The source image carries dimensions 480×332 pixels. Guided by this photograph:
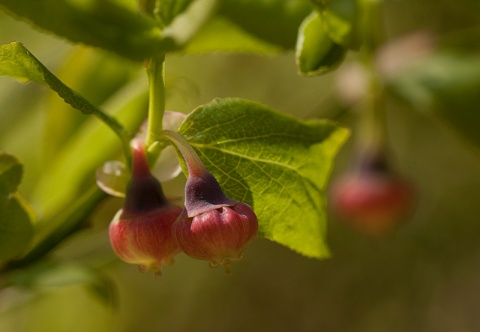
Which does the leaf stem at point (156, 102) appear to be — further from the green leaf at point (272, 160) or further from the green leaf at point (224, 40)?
the green leaf at point (224, 40)

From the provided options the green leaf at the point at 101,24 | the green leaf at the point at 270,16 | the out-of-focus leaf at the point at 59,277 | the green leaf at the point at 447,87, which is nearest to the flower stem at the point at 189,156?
the green leaf at the point at 101,24

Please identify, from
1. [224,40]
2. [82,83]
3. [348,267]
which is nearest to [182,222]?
[224,40]

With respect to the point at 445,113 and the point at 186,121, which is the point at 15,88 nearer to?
the point at 445,113

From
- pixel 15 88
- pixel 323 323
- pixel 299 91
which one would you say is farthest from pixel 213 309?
pixel 15 88

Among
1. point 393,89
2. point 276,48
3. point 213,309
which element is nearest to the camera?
point 276,48

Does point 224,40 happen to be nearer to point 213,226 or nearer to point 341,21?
point 341,21

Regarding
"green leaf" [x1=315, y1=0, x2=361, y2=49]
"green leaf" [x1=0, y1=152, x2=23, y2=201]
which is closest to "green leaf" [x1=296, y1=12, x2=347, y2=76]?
"green leaf" [x1=315, y1=0, x2=361, y2=49]
